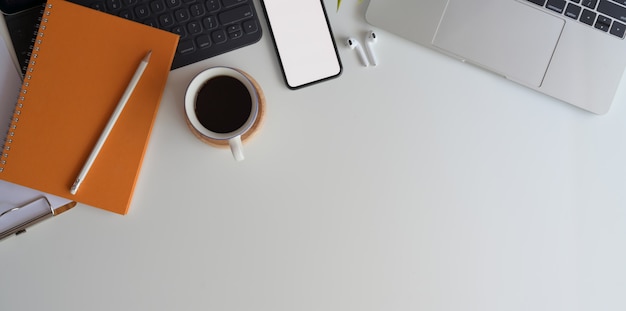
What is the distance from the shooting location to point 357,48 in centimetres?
76

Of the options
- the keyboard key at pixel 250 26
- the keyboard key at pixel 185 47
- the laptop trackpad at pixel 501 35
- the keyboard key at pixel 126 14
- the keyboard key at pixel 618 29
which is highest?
the keyboard key at pixel 618 29

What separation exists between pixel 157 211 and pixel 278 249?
18 cm

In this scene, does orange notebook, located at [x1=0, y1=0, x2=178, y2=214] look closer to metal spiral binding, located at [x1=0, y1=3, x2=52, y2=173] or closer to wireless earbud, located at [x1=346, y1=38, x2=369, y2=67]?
metal spiral binding, located at [x1=0, y1=3, x2=52, y2=173]

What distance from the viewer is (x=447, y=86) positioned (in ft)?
2.57

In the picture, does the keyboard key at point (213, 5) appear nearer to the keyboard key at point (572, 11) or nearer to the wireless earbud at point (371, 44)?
the wireless earbud at point (371, 44)

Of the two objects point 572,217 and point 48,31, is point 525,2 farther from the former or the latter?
point 48,31

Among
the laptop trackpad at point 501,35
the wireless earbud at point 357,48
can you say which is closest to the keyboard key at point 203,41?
the wireless earbud at point 357,48

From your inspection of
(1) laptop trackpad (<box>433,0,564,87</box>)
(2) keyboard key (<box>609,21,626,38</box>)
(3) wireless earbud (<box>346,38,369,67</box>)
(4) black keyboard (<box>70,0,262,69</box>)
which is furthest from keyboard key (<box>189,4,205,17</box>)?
(2) keyboard key (<box>609,21,626,38</box>)

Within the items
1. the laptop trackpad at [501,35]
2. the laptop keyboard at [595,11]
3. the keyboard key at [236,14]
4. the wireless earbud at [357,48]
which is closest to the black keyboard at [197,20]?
the keyboard key at [236,14]

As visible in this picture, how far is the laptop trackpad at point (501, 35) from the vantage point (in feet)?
2.47

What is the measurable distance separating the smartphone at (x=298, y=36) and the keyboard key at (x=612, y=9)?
0.39m

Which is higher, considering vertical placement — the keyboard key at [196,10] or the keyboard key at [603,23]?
the keyboard key at [603,23]

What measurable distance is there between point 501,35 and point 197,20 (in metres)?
0.43

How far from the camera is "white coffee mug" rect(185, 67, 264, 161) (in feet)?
2.24
